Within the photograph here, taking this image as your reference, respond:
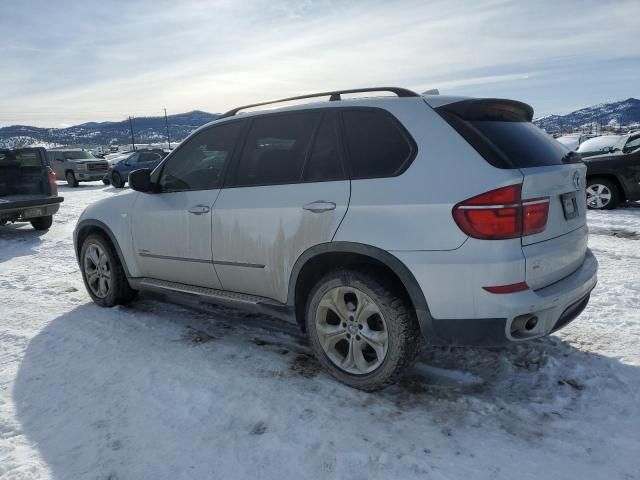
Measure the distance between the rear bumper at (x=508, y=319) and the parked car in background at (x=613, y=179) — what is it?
7666 millimetres

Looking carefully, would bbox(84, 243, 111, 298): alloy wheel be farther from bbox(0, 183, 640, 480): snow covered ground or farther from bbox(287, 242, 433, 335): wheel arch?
bbox(287, 242, 433, 335): wheel arch

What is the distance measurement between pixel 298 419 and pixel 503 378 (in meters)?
1.43

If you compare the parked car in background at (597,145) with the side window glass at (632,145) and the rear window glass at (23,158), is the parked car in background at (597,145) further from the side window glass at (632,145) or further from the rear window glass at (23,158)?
the rear window glass at (23,158)

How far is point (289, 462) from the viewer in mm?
2457

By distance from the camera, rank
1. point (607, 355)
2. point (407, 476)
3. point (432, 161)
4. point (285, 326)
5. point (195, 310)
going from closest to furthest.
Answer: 1. point (407, 476)
2. point (432, 161)
3. point (607, 355)
4. point (285, 326)
5. point (195, 310)

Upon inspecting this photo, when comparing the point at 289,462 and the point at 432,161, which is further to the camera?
the point at 432,161

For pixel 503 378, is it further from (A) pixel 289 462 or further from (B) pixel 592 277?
(A) pixel 289 462

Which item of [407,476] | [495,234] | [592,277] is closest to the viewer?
[407,476]

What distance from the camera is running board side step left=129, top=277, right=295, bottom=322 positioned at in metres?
3.50

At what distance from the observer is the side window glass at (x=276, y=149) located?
11.1 feet

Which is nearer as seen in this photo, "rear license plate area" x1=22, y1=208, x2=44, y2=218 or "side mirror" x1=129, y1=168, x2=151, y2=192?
"side mirror" x1=129, y1=168, x2=151, y2=192

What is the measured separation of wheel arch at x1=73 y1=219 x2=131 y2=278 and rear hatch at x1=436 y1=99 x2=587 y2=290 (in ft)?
10.9

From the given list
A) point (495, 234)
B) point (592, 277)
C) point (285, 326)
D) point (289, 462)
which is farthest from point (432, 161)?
point (285, 326)

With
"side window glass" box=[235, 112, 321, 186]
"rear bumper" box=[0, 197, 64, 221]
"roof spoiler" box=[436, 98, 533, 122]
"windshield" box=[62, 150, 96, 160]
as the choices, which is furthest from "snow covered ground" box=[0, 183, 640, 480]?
"windshield" box=[62, 150, 96, 160]
